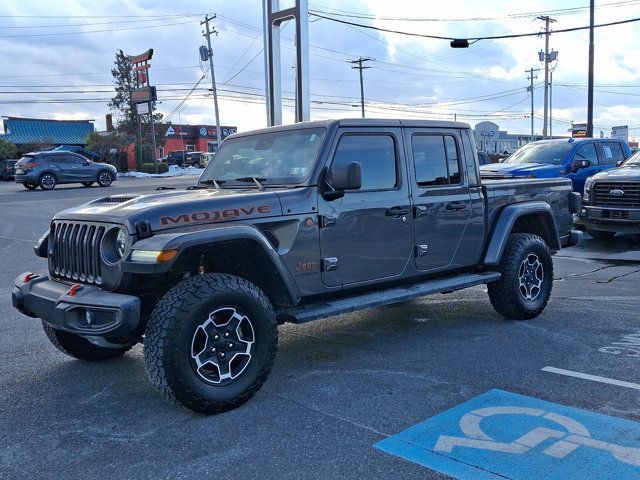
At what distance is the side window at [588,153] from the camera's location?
47.0ft

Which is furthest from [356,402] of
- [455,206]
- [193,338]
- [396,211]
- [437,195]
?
[455,206]

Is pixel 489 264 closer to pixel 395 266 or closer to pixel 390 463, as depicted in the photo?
pixel 395 266

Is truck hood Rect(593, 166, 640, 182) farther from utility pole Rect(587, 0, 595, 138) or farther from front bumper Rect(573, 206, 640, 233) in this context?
utility pole Rect(587, 0, 595, 138)

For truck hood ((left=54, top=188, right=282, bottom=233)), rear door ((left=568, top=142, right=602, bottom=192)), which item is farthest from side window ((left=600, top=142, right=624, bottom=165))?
truck hood ((left=54, top=188, right=282, bottom=233))

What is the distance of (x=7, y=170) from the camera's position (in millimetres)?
40656

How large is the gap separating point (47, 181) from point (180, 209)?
85.7 ft

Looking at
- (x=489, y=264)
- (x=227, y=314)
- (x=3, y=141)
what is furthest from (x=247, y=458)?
(x=3, y=141)

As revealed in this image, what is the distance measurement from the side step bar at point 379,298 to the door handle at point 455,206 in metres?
0.64

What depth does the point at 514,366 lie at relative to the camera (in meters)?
4.98

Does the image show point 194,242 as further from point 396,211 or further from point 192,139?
point 192,139

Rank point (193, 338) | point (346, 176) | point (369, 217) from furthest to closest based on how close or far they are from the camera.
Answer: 1. point (369, 217)
2. point (346, 176)
3. point (193, 338)

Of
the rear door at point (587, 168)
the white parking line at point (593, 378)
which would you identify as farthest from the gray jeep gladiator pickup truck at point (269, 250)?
the rear door at point (587, 168)

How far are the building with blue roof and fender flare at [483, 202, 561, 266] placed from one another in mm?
56032

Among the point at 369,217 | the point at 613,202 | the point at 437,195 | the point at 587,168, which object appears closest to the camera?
the point at 369,217
